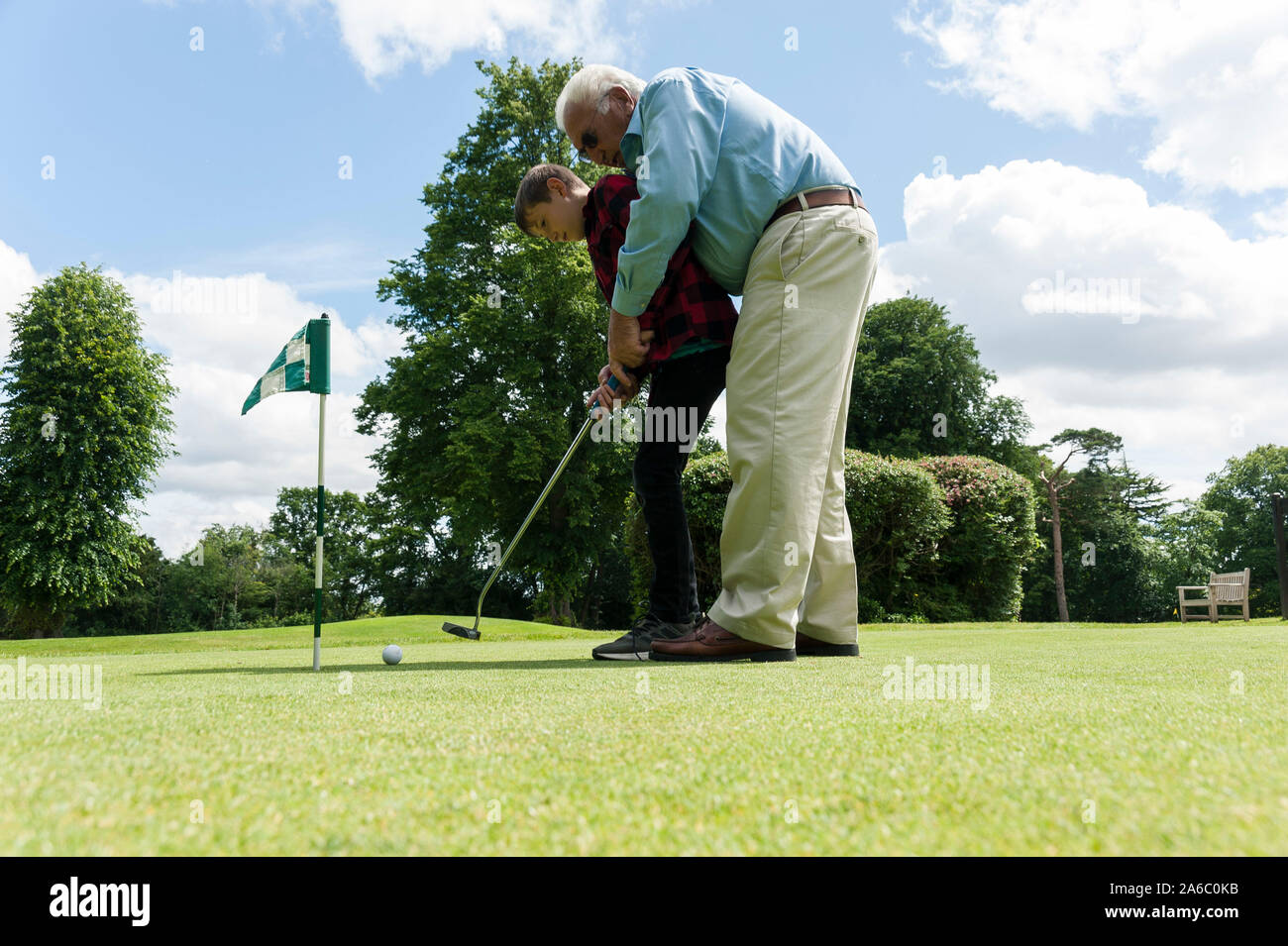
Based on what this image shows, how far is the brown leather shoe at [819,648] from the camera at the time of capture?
346 centimetres

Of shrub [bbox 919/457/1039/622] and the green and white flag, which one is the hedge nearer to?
shrub [bbox 919/457/1039/622]

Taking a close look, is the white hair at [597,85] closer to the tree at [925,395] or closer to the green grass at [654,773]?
the green grass at [654,773]

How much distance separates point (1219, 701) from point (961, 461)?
1704 centimetres

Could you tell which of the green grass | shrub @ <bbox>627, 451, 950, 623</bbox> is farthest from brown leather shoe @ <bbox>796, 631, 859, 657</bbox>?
shrub @ <bbox>627, 451, 950, 623</bbox>

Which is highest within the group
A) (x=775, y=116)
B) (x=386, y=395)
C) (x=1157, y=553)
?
(x=386, y=395)

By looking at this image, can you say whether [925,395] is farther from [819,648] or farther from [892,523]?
[819,648]

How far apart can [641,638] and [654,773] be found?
2.54 metres

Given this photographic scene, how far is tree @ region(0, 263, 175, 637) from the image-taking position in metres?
22.4

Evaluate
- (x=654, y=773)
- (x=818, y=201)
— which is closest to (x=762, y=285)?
(x=818, y=201)

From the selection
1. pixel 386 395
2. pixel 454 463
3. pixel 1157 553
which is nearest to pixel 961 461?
pixel 454 463

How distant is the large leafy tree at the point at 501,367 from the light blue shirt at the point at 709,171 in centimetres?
1610

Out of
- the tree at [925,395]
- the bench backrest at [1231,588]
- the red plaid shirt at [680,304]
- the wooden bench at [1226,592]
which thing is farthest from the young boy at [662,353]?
the tree at [925,395]

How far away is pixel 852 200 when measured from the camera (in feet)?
10.2
